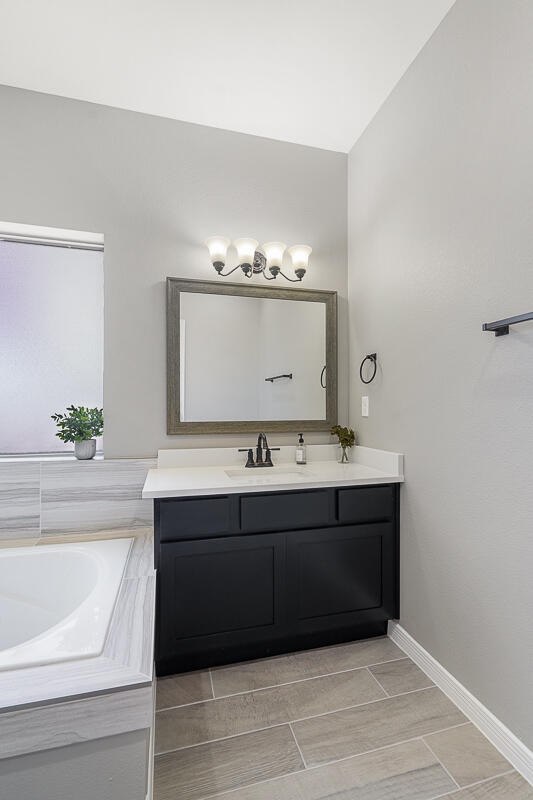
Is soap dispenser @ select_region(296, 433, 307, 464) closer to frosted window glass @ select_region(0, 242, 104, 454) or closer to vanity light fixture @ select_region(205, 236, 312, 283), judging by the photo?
vanity light fixture @ select_region(205, 236, 312, 283)

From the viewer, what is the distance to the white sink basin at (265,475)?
1910mm

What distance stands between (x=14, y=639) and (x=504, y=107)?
271 cm

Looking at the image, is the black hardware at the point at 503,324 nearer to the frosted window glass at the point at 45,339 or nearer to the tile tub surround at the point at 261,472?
the tile tub surround at the point at 261,472

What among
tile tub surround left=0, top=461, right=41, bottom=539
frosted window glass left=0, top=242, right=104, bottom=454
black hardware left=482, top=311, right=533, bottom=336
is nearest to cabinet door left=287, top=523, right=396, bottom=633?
black hardware left=482, top=311, right=533, bottom=336

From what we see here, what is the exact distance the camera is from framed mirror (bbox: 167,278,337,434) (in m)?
2.30

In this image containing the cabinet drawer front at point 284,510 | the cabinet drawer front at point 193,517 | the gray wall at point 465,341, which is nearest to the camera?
the gray wall at point 465,341

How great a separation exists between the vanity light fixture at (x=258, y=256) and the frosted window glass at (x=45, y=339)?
2.31 ft

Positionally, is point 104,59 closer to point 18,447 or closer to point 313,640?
point 18,447

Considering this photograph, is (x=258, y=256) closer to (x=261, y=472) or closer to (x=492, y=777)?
(x=261, y=472)

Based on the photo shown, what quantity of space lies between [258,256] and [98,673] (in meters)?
2.11

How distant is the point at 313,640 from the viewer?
1.99 metres

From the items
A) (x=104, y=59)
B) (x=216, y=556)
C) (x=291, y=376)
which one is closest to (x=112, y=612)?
(x=216, y=556)

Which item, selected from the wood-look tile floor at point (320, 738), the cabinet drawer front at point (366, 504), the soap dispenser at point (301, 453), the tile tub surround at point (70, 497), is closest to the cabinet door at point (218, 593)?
the wood-look tile floor at point (320, 738)

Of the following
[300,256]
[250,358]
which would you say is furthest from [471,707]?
[300,256]
